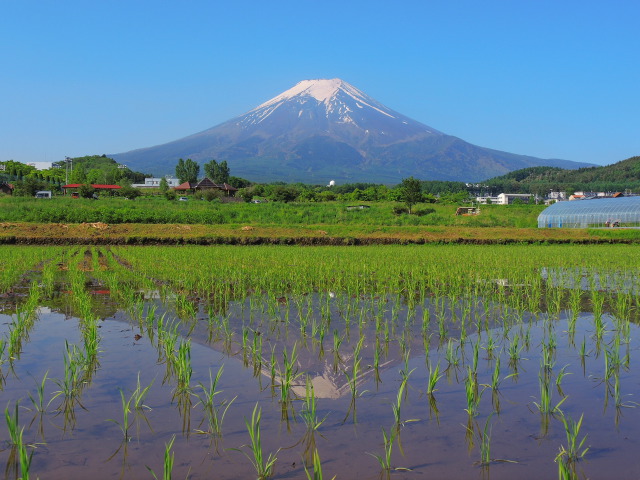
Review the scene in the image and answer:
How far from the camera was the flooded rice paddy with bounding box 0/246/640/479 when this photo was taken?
2.93 metres

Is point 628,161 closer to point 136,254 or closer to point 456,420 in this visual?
point 136,254

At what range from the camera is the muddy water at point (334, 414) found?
2902 millimetres

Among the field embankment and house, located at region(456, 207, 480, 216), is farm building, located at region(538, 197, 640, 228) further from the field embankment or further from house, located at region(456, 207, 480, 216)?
house, located at region(456, 207, 480, 216)

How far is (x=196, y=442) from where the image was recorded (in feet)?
10.3

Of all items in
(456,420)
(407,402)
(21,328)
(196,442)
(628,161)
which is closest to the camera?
(196,442)

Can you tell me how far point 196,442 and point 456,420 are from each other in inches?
61.4

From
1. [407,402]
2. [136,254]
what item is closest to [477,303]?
[407,402]

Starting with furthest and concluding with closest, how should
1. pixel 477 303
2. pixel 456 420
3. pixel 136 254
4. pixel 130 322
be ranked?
pixel 136 254
pixel 477 303
pixel 130 322
pixel 456 420

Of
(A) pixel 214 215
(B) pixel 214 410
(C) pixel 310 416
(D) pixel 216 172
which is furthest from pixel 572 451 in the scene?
(D) pixel 216 172

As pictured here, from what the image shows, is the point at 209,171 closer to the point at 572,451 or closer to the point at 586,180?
the point at 586,180

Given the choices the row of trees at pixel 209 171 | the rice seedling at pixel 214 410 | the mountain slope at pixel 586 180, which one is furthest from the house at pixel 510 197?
the rice seedling at pixel 214 410

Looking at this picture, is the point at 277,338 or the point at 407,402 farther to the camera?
the point at 277,338

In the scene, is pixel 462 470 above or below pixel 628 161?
below

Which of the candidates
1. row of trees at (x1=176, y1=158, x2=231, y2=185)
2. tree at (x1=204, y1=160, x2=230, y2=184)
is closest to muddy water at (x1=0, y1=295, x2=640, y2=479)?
row of trees at (x1=176, y1=158, x2=231, y2=185)
